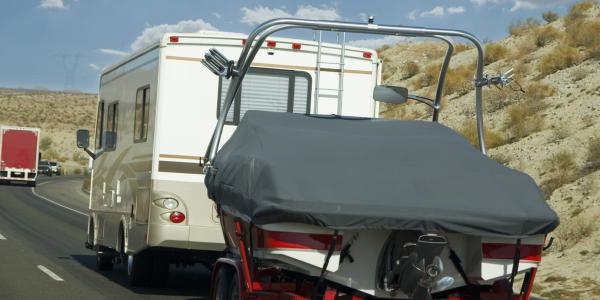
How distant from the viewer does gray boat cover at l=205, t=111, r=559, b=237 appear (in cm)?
737

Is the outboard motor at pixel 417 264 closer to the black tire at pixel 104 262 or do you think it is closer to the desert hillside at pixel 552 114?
the desert hillside at pixel 552 114

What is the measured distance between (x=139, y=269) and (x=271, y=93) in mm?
3361

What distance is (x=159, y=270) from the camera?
14.7 meters

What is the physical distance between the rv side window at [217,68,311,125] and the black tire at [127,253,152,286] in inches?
104

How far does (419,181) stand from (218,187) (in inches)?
78.9

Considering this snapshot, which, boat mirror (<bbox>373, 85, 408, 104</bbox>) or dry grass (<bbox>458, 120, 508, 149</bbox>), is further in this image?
dry grass (<bbox>458, 120, 508, 149</bbox>)

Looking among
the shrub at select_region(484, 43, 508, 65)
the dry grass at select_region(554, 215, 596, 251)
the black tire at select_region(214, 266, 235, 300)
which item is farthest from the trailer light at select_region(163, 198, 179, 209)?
the shrub at select_region(484, 43, 508, 65)

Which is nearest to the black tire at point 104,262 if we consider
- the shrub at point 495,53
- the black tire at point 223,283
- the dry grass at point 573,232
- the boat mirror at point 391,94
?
the boat mirror at point 391,94

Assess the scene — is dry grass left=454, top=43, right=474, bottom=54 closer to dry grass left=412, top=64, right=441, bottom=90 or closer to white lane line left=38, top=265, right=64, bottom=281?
dry grass left=412, top=64, right=441, bottom=90

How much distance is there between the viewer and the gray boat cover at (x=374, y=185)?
290 inches

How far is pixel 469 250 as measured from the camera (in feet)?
25.9

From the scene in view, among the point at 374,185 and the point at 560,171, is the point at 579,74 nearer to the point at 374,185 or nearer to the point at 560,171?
the point at 560,171

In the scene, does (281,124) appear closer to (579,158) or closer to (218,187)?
(218,187)

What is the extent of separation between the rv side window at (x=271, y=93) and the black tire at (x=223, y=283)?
13.2 ft
